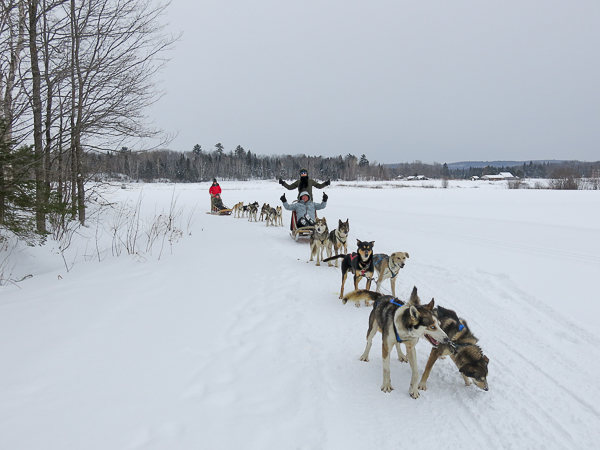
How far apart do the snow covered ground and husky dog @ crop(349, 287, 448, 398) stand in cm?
23

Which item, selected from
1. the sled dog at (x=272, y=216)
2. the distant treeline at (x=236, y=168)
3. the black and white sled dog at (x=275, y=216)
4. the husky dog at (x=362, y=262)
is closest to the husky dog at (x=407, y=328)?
the husky dog at (x=362, y=262)

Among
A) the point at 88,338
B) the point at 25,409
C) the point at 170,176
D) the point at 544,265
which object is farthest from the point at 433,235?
the point at 170,176

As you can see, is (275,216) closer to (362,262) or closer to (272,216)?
(272,216)

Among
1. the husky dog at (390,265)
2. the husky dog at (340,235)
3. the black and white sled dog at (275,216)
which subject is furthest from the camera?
the black and white sled dog at (275,216)

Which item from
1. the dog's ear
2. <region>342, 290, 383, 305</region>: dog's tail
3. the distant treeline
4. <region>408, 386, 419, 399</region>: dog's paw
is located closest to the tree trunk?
<region>342, 290, 383, 305</region>: dog's tail

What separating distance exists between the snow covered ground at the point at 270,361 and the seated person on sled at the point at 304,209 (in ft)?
10.5

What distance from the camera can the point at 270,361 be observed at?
122 inches

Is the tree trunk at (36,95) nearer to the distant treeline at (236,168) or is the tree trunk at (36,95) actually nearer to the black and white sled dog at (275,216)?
the black and white sled dog at (275,216)

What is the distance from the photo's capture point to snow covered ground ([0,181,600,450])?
2197 mm

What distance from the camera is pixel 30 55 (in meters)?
6.25

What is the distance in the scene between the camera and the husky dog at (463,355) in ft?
8.23

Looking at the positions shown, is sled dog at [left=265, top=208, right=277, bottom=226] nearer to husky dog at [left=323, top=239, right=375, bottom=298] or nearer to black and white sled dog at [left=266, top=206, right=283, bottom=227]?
black and white sled dog at [left=266, top=206, right=283, bottom=227]

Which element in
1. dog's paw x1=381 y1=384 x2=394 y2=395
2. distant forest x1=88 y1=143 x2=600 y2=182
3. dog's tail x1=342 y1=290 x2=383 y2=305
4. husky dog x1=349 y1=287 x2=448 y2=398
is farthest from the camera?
distant forest x1=88 y1=143 x2=600 y2=182

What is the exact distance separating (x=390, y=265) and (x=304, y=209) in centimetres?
546
